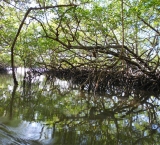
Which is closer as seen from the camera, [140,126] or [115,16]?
[140,126]

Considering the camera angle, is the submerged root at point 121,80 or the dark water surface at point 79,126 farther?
the submerged root at point 121,80

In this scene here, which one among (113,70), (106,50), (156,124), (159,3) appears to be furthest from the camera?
(113,70)

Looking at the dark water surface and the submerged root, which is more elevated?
the submerged root

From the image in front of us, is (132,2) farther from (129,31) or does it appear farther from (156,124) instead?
(156,124)

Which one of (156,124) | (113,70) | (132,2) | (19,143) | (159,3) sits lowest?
(19,143)

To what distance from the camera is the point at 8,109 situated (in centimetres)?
416

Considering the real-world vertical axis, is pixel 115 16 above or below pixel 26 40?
below

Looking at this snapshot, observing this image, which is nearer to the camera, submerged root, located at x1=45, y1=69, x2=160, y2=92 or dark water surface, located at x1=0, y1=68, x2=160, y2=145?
dark water surface, located at x1=0, y1=68, x2=160, y2=145

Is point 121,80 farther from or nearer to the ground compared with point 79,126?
farther from the ground

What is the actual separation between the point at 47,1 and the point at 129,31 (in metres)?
3.48

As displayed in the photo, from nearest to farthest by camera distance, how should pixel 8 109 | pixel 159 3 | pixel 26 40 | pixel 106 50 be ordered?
pixel 8 109
pixel 159 3
pixel 106 50
pixel 26 40

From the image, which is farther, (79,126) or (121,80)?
(121,80)

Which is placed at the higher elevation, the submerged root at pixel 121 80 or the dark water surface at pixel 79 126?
the submerged root at pixel 121 80

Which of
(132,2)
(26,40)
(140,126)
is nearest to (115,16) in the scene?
(132,2)
